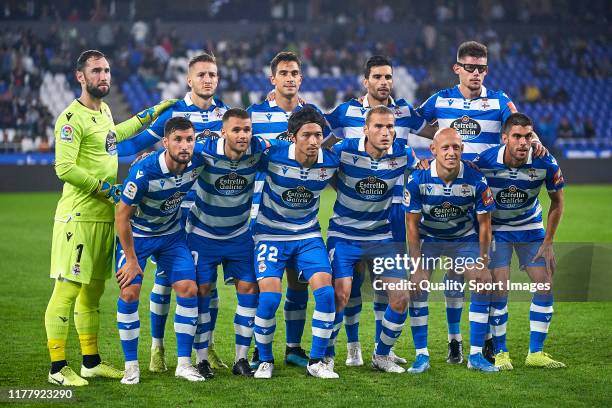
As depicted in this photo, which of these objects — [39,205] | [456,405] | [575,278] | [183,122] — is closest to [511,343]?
[575,278]

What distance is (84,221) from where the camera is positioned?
7.01 m

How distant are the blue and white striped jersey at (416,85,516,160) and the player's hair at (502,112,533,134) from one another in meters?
0.56

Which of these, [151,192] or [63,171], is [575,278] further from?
[63,171]

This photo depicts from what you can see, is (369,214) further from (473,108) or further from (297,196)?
(473,108)

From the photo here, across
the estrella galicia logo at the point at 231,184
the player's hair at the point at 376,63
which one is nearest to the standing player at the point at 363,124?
the player's hair at the point at 376,63

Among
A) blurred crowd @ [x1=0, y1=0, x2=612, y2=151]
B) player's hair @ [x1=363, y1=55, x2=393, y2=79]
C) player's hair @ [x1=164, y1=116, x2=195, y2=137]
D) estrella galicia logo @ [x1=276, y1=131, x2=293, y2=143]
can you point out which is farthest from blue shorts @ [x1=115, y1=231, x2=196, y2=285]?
blurred crowd @ [x1=0, y1=0, x2=612, y2=151]

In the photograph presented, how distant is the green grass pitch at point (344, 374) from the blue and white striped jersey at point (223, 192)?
1095 millimetres

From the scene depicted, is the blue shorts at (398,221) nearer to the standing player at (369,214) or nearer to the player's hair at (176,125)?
the standing player at (369,214)

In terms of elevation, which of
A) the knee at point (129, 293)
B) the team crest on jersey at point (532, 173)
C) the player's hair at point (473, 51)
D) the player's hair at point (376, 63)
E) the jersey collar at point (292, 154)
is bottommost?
the knee at point (129, 293)

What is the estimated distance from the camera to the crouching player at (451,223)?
7270mm

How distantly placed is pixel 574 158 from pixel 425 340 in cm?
1792

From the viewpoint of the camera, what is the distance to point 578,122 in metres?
28.0

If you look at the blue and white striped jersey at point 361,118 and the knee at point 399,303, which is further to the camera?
the blue and white striped jersey at point 361,118

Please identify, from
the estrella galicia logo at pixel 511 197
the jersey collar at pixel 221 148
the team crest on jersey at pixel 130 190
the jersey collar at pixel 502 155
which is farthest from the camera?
the estrella galicia logo at pixel 511 197
